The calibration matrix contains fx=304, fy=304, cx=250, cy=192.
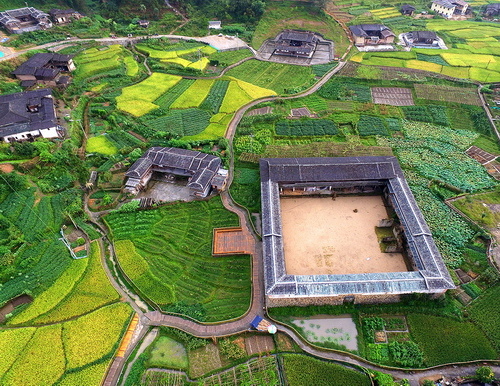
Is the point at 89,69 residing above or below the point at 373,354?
above

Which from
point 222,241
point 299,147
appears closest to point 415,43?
point 299,147

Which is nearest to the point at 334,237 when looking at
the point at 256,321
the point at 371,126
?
the point at 256,321

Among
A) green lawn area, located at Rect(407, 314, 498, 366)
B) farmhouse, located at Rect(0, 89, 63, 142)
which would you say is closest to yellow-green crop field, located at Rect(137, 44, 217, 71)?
farmhouse, located at Rect(0, 89, 63, 142)

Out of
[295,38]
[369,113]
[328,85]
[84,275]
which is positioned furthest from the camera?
[295,38]

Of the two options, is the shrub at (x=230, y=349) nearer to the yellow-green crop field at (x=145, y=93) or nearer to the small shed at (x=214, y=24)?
the yellow-green crop field at (x=145, y=93)

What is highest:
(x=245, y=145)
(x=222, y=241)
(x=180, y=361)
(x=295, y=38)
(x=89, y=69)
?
(x=295, y=38)

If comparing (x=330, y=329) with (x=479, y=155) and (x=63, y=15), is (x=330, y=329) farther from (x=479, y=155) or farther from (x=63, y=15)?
(x=63, y=15)

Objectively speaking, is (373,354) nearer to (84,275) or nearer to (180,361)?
(180,361)

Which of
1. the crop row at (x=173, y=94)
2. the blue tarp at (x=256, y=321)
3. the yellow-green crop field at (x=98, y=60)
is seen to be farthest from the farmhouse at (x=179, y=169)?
the yellow-green crop field at (x=98, y=60)
